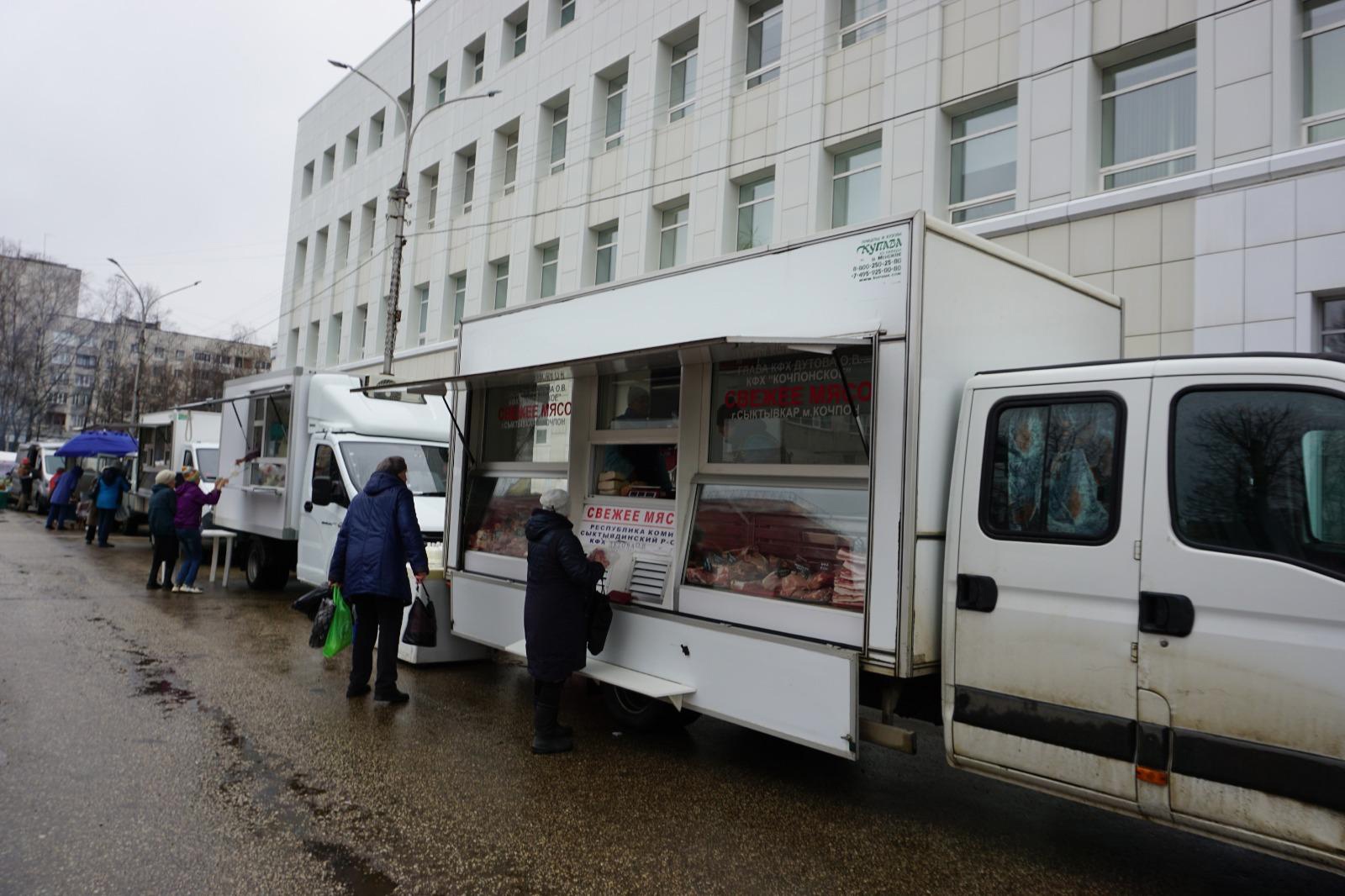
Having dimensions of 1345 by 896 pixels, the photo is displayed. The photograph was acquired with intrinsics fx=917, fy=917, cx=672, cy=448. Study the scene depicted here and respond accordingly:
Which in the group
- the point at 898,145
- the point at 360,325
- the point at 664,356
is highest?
the point at 898,145

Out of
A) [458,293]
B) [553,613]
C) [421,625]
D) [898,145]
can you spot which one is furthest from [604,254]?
[553,613]

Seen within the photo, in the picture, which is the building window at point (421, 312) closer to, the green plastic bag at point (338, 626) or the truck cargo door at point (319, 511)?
the truck cargo door at point (319, 511)

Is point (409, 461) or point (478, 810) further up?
point (409, 461)

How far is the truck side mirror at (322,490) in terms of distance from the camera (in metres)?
9.95

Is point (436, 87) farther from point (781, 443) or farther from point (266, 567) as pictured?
point (781, 443)

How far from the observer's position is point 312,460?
11109 millimetres

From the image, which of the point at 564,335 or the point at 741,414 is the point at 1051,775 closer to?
the point at 741,414

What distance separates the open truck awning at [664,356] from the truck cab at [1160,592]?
2.32ft

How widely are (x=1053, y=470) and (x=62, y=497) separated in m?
24.2

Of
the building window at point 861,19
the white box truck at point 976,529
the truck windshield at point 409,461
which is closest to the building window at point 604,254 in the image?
the building window at point 861,19

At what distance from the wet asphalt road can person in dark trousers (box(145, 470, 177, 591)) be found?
479 centimetres

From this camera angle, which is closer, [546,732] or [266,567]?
[546,732]

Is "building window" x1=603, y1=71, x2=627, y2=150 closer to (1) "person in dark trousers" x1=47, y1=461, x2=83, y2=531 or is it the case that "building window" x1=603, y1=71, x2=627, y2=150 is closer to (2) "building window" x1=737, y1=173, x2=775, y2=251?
(2) "building window" x1=737, y1=173, x2=775, y2=251

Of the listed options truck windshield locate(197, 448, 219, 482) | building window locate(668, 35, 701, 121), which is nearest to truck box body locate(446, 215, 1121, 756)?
building window locate(668, 35, 701, 121)
